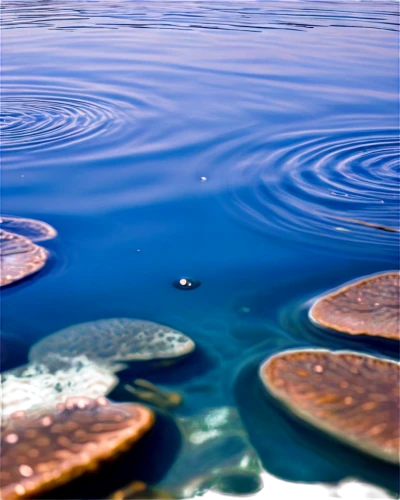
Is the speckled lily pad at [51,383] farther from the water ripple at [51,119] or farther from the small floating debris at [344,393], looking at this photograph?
the water ripple at [51,119]

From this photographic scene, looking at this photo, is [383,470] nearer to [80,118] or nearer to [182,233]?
[182,233]

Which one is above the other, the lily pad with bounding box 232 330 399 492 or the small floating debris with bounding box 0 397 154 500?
the small floating debris with bounding box 0 397 154 500

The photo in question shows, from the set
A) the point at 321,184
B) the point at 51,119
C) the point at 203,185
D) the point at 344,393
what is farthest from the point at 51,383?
the point at 51,119

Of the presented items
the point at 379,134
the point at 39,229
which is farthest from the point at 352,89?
the point at 39,229

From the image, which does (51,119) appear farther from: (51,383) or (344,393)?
(344,393)

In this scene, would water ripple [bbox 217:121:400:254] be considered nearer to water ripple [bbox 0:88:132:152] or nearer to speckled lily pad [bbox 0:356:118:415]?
water ripple [bbox 0:88:132:152]

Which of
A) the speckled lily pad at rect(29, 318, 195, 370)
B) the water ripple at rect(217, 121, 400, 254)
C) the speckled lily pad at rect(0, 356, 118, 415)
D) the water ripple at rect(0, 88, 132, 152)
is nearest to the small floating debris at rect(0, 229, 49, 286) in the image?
the speckled lily pad at rect(29, 318, 195, 370)
